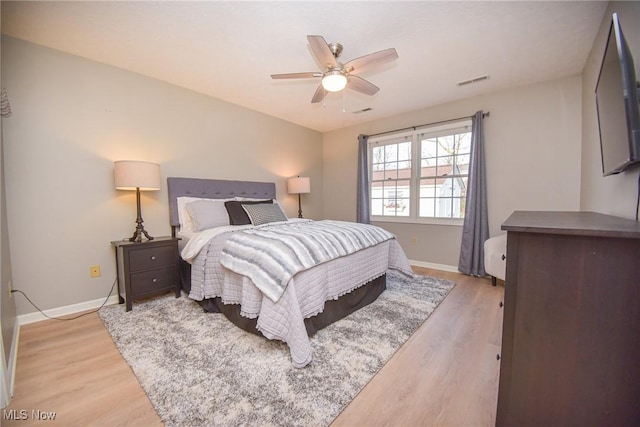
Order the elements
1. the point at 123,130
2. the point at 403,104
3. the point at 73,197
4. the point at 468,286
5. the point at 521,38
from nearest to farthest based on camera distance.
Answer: the point at 521,38 < the point at 73,197 < the point at 123,130 < the point at 468,286 < the point at 403,104

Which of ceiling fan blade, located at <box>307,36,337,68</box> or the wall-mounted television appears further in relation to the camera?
ceiling fan blade, located at <box>307,36,337,68</box>

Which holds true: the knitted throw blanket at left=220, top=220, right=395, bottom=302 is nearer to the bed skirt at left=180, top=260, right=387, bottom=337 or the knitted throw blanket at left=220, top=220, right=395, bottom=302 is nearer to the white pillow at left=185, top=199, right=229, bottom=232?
the bed skirt at left=180, top=260, right=387, bottom=337

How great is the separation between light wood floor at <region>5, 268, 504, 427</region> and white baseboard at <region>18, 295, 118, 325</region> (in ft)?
0.31

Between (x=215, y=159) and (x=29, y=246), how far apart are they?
2022 mm

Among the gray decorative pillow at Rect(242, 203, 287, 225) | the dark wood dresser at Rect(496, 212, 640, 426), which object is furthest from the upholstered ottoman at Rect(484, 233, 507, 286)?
the gray decorative pillow at Rect(242, 203, 287, 225)

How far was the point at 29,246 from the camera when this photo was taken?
2.27 m

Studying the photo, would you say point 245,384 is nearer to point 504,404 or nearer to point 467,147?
point 504,404

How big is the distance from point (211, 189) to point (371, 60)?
2.55m

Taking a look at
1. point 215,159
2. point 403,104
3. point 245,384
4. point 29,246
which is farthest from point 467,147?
point 29,246

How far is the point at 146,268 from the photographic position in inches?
100

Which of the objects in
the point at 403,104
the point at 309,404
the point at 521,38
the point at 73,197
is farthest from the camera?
the point at 403,104

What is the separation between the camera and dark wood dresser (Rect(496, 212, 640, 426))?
0.83m

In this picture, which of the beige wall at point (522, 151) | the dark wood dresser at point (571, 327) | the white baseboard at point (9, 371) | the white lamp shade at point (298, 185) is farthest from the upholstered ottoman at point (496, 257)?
the white baseboard at point (9, 371)

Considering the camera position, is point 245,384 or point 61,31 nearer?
point 245,384
